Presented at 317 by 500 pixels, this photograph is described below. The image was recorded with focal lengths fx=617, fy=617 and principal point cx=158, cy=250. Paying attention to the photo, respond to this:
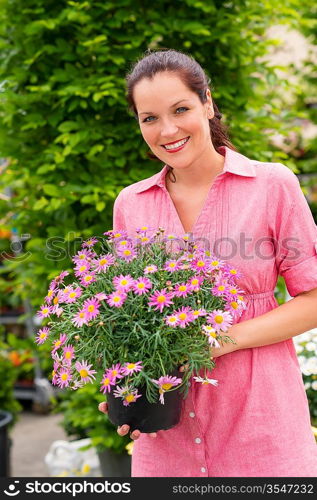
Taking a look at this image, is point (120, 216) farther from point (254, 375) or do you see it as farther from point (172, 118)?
point (254, 375)

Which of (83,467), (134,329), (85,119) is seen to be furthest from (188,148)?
(83,467)

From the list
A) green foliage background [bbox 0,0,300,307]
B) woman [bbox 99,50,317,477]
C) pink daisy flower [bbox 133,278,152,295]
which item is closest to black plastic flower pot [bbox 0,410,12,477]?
green foliage background [bbox 0,0,300,307]

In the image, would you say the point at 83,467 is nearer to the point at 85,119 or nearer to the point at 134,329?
the point at 85,119

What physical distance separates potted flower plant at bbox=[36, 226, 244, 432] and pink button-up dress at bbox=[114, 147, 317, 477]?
8cm

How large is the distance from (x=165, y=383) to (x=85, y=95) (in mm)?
1562

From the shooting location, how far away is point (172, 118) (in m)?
1.58

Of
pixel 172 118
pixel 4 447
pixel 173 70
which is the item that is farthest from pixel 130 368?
pixel 4 447

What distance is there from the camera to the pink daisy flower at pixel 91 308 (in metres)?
1.39

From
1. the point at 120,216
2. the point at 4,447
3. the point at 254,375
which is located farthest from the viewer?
the point at 4,447

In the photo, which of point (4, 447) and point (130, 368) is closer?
point (130, 368)

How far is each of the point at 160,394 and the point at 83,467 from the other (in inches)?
92.7

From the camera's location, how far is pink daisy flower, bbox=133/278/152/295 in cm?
139

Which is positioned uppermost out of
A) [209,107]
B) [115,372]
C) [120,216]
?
[209,107]
